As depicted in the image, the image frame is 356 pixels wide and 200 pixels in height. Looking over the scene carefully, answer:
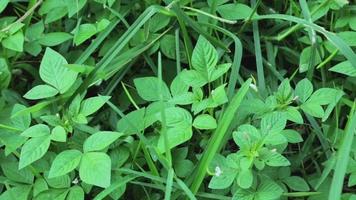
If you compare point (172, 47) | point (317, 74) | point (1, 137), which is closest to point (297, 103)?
point (317, 74)

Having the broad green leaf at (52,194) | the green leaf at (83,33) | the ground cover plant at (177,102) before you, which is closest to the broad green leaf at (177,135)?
the ground cover plant at (177,102)

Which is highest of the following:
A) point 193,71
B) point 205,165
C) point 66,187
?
point 193,71

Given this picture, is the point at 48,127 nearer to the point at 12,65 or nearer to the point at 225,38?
the point at 12,65

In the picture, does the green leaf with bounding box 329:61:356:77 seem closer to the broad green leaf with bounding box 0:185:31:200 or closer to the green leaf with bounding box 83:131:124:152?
the green leaf with bounding box 83:131:124:152

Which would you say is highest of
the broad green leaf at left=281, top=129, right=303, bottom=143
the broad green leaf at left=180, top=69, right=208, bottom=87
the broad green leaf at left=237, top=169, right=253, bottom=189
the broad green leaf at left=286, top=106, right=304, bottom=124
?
the broad green leaf at left=180, top=69, right=208, bottom=87

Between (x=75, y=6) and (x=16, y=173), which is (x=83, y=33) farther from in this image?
(x=16, y=173)

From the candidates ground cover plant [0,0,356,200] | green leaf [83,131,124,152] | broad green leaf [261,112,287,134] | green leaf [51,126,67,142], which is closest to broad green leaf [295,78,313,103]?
ground cover plant [0,0,356,200]
